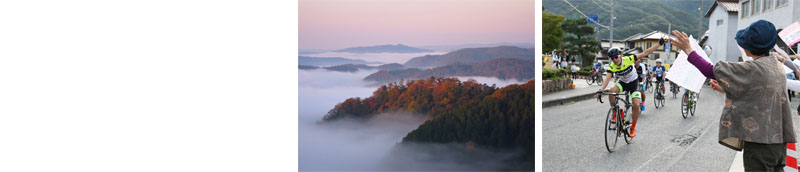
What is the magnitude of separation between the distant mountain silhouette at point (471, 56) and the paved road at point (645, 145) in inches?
46.7

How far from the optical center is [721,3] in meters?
9.53

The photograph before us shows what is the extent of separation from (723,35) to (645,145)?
17.6ft

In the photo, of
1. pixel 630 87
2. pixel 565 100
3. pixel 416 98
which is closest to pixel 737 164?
pixel 630 87

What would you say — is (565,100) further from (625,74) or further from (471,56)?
(471,56)

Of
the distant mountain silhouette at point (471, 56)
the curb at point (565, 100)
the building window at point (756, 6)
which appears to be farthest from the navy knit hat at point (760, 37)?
the curb at point (565, 100)

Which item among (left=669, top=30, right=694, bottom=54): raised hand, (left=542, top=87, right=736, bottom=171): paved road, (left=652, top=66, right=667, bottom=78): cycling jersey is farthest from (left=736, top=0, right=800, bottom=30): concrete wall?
(left=669, top=30, right=694, bottom=54): raised hand

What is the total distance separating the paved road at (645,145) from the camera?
3.62 metres

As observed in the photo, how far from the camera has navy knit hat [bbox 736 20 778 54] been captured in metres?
1.74

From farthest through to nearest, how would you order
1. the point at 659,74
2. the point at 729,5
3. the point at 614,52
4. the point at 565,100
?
the point at 729,5 → the point at 565,100 → the point at 659,74 → the point at 614,52

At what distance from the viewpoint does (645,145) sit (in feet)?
14.3

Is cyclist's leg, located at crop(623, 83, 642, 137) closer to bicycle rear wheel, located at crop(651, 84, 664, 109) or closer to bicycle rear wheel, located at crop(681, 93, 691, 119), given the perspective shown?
bicycle rear wheel, located at crop(681, 93, 691, 119)
